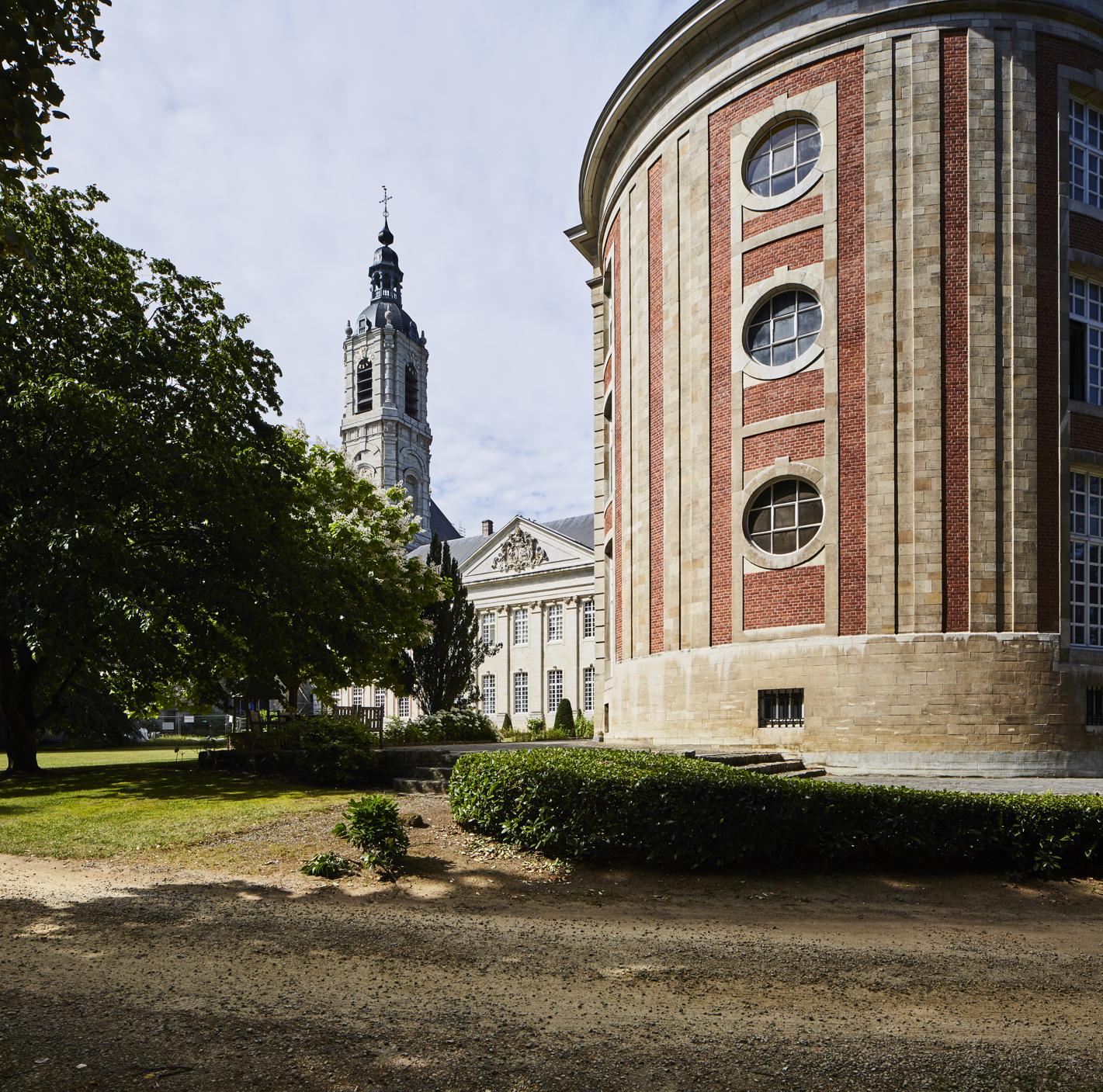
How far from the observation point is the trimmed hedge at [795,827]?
8.82m

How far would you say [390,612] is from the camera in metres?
25.7

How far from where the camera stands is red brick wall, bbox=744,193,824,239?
60.5 ft

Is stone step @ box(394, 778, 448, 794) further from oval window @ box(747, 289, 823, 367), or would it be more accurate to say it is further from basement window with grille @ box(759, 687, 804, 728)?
oval window @ box(747, 289, 823, 367)

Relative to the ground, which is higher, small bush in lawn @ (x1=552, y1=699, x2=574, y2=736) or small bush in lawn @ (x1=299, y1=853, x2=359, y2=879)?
small bush in lawn @ (x1=299, y1=853, x2=359, y2=879)

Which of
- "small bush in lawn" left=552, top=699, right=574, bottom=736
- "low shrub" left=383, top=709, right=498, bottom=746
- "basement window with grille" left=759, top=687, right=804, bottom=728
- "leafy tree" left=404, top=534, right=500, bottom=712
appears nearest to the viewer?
"basement window with grille" left=759, top=687, right=804, bottom=728

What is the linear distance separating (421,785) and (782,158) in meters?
15.0

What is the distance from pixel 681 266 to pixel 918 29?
255 inches

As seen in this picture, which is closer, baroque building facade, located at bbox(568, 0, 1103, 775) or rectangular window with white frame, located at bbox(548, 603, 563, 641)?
baroque building facade, located at bbox(568, 0, 1103, 775)

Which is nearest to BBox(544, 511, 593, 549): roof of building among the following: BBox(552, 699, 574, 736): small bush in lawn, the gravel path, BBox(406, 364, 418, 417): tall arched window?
BBox(552, 699, 574, 736): small bush in lawn

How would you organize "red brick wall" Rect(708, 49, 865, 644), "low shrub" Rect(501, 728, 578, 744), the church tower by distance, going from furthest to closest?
the church tower, "low shrub" Rect(501, 728, 578, 744), "red brick wall" Rect(708, 49, 865, 644)

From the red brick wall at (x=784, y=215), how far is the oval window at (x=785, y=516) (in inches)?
216

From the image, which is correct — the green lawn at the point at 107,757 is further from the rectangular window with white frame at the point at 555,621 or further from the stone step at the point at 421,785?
the rectangular window with white frame at the point at 555,621

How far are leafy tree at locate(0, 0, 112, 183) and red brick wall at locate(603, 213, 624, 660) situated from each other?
1788 centimetres

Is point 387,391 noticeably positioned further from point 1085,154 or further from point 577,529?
point 1085,154
